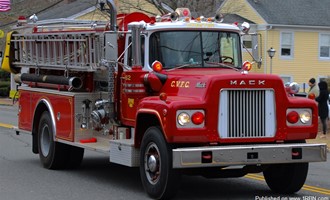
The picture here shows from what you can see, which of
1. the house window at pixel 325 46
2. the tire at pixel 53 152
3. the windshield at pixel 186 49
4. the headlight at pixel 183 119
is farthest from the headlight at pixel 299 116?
the house window at pixel 325 46

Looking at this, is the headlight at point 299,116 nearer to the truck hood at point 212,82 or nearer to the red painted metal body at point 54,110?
the truck hood at point 212,82

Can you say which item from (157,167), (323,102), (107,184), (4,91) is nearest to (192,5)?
(323,102)

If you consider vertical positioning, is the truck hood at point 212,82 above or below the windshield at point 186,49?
below

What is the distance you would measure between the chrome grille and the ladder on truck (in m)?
3.00

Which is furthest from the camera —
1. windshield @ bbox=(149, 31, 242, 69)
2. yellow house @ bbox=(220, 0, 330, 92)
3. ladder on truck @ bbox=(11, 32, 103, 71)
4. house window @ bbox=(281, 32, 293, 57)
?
house window @ bbox=(281, 32, 293, 57)

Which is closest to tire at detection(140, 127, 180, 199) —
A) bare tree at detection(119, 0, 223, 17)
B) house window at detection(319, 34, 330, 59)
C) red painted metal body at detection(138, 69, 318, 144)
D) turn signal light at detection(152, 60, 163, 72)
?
red painted metal body at detection(138, 69, 318, 144)

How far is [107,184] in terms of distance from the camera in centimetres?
1070

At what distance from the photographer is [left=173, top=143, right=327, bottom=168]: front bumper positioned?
332 inches

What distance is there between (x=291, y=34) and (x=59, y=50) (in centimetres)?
2850

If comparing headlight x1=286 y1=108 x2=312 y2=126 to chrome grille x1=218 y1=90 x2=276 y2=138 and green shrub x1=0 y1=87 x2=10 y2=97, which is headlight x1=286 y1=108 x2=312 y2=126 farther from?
green shrub x1=0 y1=87 x2=10 y2=97

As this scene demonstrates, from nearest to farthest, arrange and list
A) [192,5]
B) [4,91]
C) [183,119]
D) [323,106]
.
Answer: [183,119]
[323,106]
[192,5]
[4,91]

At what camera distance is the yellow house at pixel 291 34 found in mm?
38531

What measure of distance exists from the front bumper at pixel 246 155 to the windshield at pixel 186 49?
1905mm

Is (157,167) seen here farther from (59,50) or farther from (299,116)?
(59,50)
